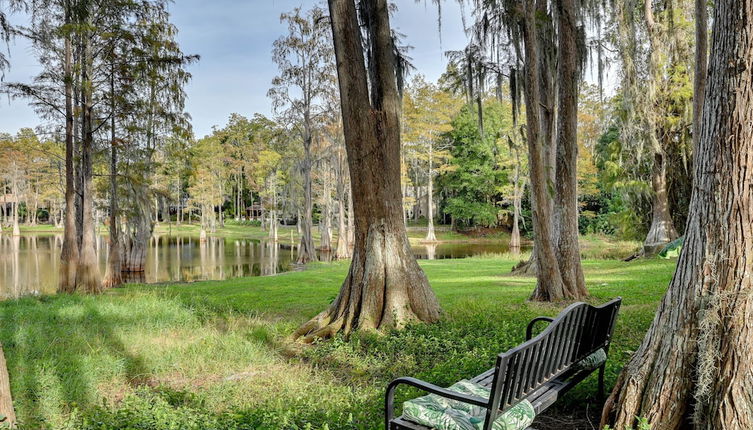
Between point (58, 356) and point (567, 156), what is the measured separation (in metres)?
A: 8.54

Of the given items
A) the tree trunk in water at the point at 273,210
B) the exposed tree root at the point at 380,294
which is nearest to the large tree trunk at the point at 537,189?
the exposed tree root at the point at 380,294

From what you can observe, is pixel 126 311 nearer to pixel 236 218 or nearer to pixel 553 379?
pixel 553 379

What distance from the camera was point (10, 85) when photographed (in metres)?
13.3

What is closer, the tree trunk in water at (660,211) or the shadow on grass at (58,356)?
the shadow on grass at (58,356)

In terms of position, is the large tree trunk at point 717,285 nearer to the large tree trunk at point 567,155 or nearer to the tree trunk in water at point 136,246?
the large tree trunk at point 567,155

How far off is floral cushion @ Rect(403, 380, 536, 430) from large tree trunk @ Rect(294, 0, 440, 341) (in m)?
4.17

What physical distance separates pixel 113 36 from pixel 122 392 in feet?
40.4

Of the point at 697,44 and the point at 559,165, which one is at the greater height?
the point at 697,44

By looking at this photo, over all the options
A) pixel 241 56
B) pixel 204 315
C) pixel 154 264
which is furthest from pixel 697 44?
pixel 154 264

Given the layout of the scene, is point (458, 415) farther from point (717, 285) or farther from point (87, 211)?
point (87, 211)

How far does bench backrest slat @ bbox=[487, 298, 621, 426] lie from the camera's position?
272 centimetres

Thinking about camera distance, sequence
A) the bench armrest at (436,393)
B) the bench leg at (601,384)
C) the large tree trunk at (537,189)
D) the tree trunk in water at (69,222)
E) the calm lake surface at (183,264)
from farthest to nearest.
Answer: the calm lake surface at (183,264), the tree trunk in water at (69,222), the large tree trunk at (537,189), the bench leg at (601,384), the bench armrest at (436,393)

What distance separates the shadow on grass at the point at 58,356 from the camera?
4434 millimetres

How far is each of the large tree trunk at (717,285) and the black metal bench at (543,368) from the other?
444mm
